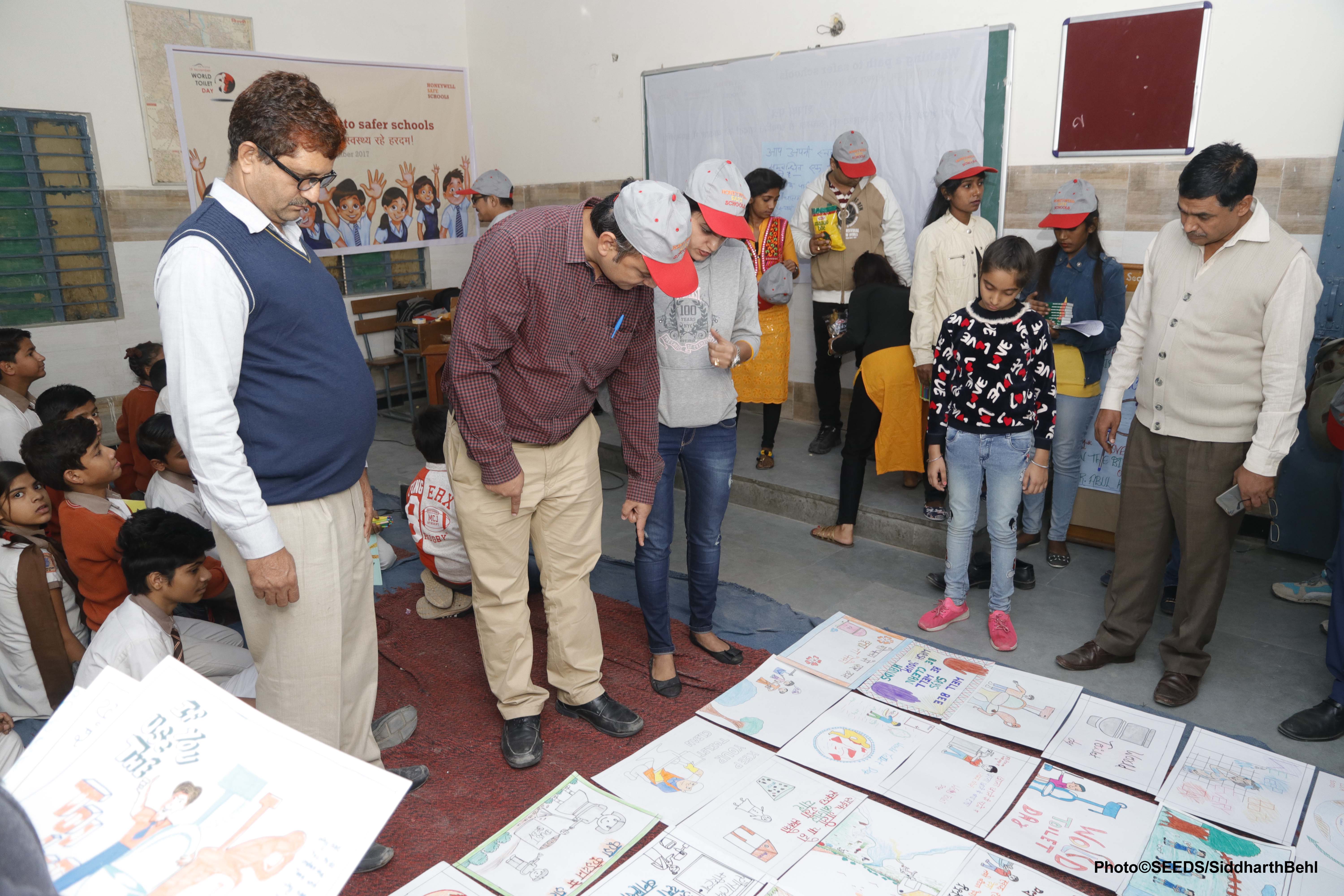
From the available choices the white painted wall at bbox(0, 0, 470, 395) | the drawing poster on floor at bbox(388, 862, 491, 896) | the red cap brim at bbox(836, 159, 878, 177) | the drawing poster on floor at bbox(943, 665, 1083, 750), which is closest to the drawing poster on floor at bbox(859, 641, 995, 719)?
the drawing poster on floor at bbox(943, 665, 1083, 750)

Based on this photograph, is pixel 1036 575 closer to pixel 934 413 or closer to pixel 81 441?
pixel 934 413

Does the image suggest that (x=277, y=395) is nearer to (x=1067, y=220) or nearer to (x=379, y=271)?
(x=1067, y=220)

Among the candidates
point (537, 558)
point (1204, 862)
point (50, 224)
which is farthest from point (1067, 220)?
point (50, 224)

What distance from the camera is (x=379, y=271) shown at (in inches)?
270

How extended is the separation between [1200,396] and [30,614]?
3493 millimetres

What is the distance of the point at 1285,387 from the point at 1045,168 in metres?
1.98

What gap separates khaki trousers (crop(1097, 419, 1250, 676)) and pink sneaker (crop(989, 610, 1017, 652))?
0.27 meters

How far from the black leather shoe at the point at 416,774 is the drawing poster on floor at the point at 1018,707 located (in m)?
1.48

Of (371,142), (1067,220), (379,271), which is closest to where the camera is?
(1067,220)

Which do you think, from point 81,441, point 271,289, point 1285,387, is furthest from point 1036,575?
point 81,441

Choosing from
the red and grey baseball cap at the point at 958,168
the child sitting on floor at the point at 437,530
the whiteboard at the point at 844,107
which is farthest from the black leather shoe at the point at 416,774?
the whiteboard at the point at 844,107

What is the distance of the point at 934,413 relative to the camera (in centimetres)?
300

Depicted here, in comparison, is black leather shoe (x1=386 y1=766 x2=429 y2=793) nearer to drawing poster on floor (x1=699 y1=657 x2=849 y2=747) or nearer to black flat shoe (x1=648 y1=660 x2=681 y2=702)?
black flat shoe (x1=648 y1=660 x2=681 y2=702)

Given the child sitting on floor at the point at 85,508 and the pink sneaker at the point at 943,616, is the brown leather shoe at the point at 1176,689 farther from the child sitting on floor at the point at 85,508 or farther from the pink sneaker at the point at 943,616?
the child sitting on floor at the point at 85,508
